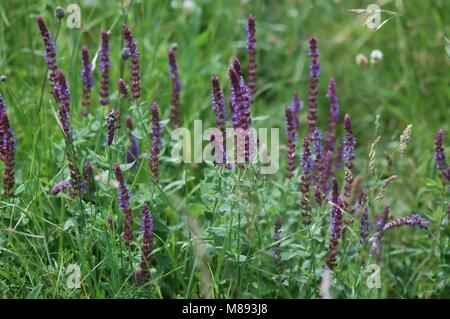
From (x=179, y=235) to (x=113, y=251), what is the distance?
560 mm

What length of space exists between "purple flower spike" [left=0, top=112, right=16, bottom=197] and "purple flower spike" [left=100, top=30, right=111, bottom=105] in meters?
0.57

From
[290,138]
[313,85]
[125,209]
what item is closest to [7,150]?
[125,209]

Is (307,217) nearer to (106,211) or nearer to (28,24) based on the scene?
(106,211)

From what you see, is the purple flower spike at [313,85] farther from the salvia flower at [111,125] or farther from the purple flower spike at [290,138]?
→ the salvia flower at [111,125]

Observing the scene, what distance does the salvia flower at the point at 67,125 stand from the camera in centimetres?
261

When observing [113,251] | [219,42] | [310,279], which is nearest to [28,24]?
[219,42]

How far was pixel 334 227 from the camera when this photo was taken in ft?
8.79

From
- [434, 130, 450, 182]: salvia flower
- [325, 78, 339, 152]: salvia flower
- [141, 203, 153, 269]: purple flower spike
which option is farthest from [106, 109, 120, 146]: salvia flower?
[434, 130, 450, 182]: salvia flower

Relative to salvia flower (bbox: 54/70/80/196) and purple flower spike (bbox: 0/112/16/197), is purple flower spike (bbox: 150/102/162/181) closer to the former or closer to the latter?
salvia flower (bbox: 54/70/80/196)

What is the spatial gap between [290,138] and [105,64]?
32.5 inches
